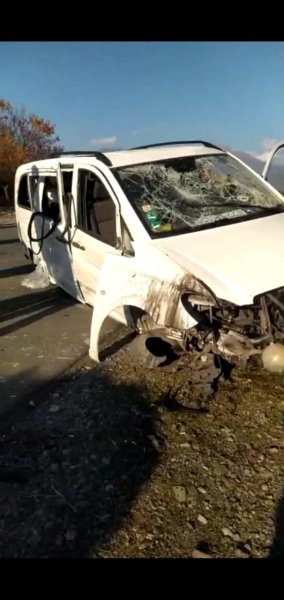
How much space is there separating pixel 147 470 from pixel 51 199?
3907 millimetres

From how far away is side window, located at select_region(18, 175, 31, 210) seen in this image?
21.8 ft

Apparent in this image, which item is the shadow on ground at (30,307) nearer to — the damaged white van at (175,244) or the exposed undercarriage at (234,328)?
the damaged white van at (175,244)

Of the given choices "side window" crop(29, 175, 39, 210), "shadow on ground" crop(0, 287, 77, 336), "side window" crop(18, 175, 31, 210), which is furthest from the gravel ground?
"side window" crop(18, 175, 31, 210)

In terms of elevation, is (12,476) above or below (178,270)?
below

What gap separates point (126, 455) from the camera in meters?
2.95

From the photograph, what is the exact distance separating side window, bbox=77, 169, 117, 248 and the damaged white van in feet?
0.04

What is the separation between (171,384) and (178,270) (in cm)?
107

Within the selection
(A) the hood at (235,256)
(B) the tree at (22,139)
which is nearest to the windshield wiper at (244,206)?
(A) the hood at (235,256)

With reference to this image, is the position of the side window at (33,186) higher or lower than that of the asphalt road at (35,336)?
higher

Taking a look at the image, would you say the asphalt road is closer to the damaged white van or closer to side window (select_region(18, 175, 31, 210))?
the damaged white van

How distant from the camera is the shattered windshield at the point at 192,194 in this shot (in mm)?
3754

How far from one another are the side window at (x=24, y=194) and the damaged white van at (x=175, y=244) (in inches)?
→ 48.0
